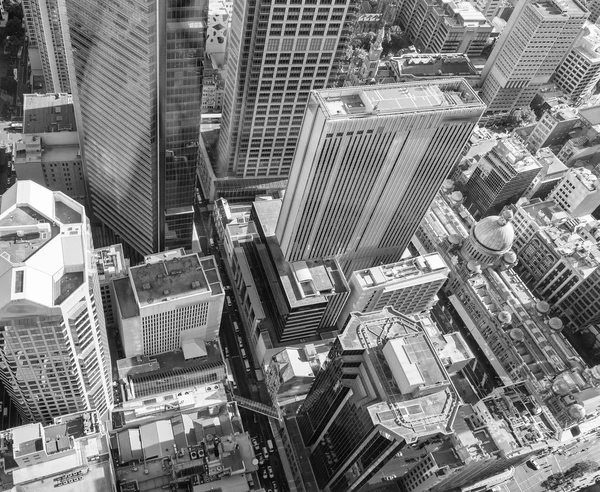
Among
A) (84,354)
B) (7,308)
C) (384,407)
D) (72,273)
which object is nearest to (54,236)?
(72,273)

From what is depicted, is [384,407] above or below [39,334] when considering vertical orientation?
below

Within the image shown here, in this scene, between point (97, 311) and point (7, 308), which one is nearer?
point (7, 308)

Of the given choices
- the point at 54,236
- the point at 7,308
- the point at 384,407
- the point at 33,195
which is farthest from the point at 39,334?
the point at 384,407

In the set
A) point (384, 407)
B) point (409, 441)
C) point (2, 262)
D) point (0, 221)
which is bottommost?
point (409, 441)

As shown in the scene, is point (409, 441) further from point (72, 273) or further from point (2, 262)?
point (2, 262)

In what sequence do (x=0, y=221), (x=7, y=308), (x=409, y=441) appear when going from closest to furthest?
1. (x=7, y=308)
2. (x=0, y=221)
3. (x=409, y=441)

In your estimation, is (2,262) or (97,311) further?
(97,311)

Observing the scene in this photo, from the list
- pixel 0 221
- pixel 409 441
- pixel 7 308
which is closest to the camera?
pixel 7 308

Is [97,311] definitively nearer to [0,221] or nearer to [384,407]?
[0,221]

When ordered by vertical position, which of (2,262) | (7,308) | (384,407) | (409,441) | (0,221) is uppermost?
(0,221)
